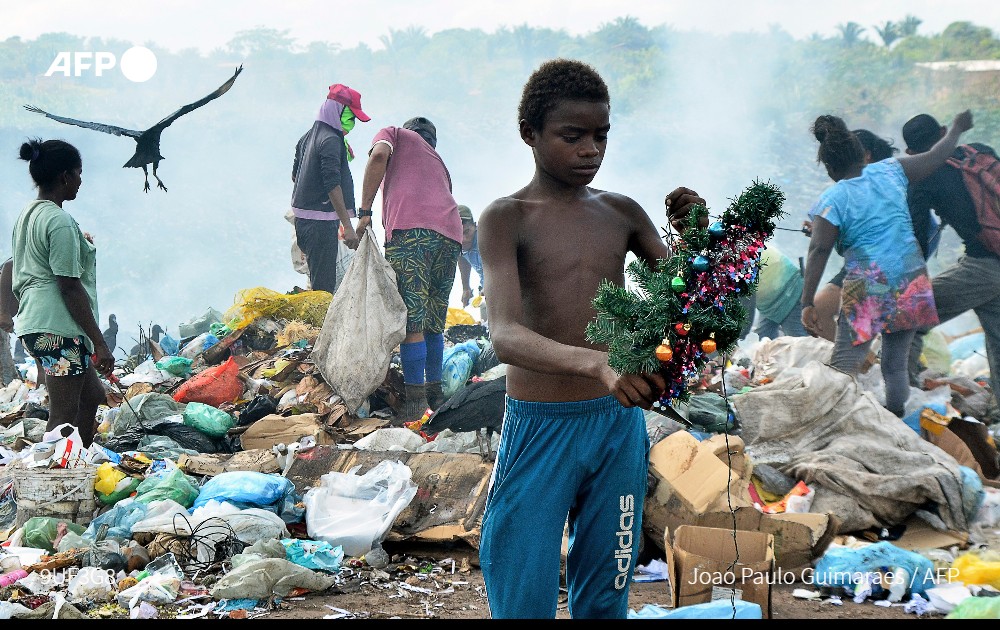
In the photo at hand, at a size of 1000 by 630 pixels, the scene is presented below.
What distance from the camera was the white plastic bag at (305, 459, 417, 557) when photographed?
419 cm

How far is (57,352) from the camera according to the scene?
4.82 metres

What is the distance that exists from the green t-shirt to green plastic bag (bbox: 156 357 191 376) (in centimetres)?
299

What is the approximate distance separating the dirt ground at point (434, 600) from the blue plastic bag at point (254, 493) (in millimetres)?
651

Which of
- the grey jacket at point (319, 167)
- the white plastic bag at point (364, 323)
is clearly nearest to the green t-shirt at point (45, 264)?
the white plastic bag at point (364, 323)

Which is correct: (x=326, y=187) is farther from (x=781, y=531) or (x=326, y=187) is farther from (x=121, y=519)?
(x=781, y=531)

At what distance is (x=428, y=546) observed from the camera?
4.27 meters

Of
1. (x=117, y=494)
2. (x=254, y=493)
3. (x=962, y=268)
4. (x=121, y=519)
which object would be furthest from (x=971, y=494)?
(x=117, y=494)

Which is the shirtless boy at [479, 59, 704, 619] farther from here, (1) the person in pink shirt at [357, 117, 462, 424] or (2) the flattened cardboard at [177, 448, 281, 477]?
(1) the person in pink shirt at [357, 117, 462, 424]

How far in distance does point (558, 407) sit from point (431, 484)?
256 centimetres

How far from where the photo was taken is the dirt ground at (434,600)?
355 centimetres

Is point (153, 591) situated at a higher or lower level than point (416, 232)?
lower

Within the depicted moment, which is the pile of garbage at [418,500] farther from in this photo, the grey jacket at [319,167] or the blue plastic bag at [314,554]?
the grey jacket at [319,167]

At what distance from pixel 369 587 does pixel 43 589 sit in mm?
1375

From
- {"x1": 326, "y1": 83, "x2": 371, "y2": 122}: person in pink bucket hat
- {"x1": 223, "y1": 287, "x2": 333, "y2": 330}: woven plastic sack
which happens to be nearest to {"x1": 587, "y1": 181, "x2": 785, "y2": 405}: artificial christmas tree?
{"x1": 326, "y1": 83, "x2": 371, "y2": 122}: person in pink bucket hat
